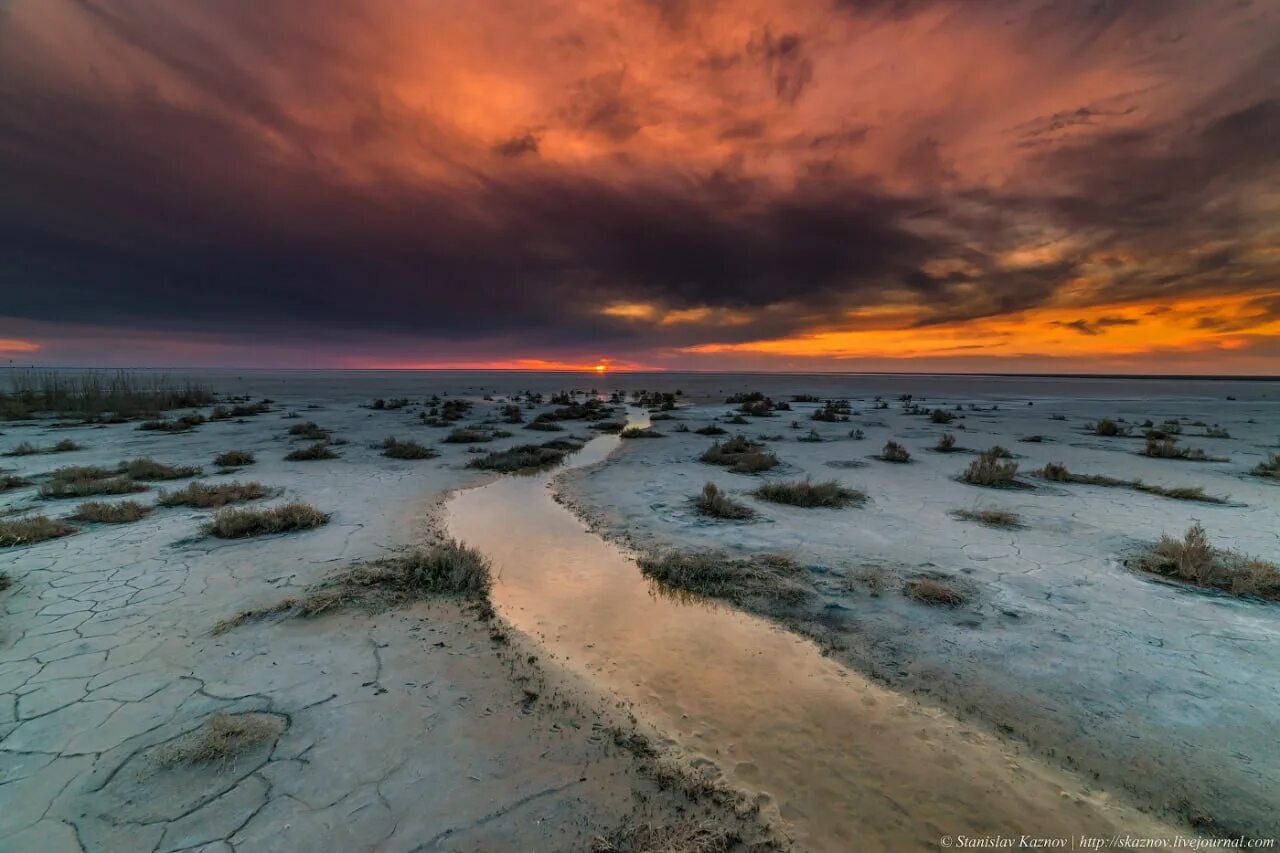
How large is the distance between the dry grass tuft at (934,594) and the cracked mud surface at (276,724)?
15.3 ft

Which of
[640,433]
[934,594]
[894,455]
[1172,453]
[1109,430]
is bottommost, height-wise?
[934,594]

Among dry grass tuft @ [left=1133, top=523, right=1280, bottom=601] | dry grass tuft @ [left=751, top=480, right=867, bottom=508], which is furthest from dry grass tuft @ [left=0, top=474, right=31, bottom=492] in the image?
dry grass tuft @ [left=1133, top=523, right=1280, bottom=601]

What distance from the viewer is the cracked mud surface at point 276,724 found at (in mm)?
3307

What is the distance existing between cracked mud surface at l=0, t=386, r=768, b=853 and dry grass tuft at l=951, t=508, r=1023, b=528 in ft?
29.8

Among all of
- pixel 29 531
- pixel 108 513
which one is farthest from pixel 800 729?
pixel 108 513

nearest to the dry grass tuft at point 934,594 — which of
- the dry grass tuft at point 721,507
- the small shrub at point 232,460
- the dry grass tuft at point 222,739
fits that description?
the dry grass tuft at point 721,507

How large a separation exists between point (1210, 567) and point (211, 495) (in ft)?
58.4

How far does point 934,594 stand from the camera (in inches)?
267

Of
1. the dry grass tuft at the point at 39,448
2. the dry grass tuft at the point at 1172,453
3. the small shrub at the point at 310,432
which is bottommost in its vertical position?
the dry grass tuft at the point at 39,448

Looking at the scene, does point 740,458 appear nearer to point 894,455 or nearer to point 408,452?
point 894,455

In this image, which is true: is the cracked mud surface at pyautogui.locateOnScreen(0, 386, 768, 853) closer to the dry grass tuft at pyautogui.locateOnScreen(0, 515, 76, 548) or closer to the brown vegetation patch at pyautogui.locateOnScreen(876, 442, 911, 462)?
the dry grass tuft at pyautogui.locateOnScreen(0, 515, 76, 548)

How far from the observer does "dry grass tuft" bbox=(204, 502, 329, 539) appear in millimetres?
8891

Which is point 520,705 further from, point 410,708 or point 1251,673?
point 1251,673

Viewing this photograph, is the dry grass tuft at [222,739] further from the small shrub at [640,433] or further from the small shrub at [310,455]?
the small shrub at [640,433]
